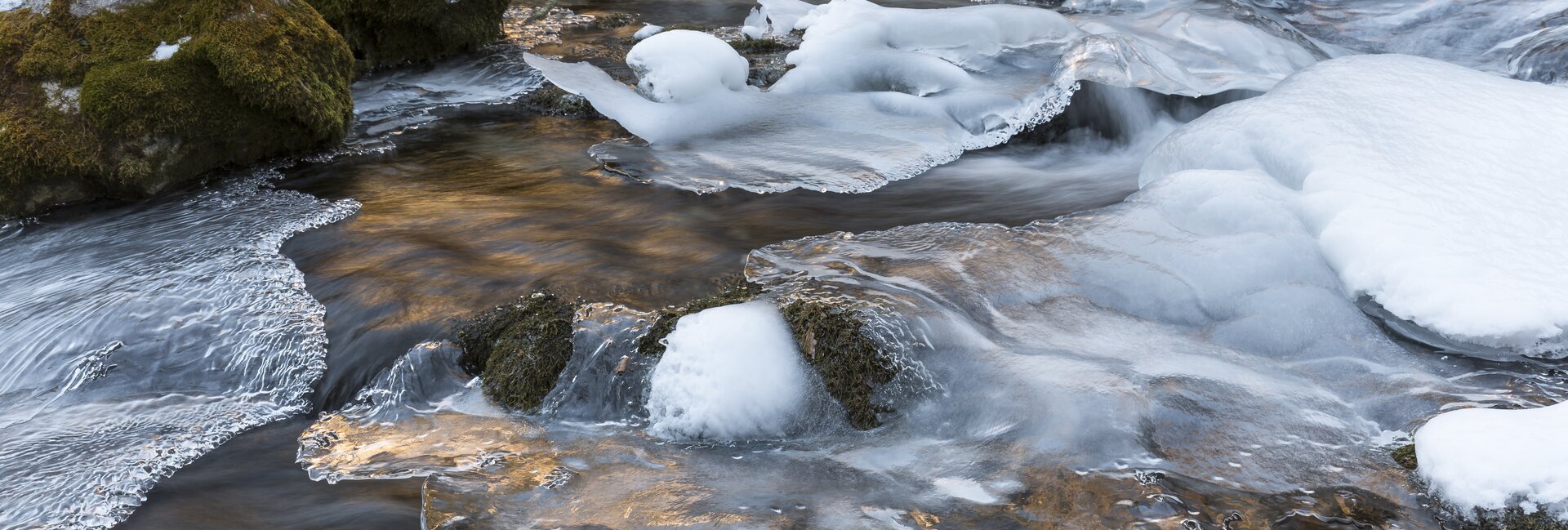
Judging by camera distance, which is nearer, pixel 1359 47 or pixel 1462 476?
pixel 1462 476

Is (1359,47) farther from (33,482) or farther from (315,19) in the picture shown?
(33,482)

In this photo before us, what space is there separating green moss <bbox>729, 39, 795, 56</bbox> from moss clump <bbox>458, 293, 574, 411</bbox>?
4513mm

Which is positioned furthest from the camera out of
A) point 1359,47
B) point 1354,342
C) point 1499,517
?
point 1359,47

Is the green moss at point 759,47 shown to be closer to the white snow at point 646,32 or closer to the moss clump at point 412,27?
the white snow at point 646,32

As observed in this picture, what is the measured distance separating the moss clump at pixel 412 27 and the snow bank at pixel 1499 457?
7068mm

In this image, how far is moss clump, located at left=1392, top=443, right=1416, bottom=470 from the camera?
3.17 metres

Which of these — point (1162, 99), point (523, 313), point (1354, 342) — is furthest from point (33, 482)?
point (1162, 99)

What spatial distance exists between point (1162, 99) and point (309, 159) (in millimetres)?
5419

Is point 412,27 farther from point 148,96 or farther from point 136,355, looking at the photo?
point 136,355

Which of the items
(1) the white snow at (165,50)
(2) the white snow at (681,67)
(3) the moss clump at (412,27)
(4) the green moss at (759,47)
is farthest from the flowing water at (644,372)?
(4) the green moss at (759,47)

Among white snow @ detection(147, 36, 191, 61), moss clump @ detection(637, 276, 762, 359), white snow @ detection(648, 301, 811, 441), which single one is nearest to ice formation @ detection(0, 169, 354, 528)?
white snow @ detection(147, 36, 191, 61)

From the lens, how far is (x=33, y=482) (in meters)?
3.28

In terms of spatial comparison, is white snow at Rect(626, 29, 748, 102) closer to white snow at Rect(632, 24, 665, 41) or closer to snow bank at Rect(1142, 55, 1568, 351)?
white snow at Rect(632, 24, 665, 41)

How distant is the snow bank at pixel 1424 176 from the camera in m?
3.88
